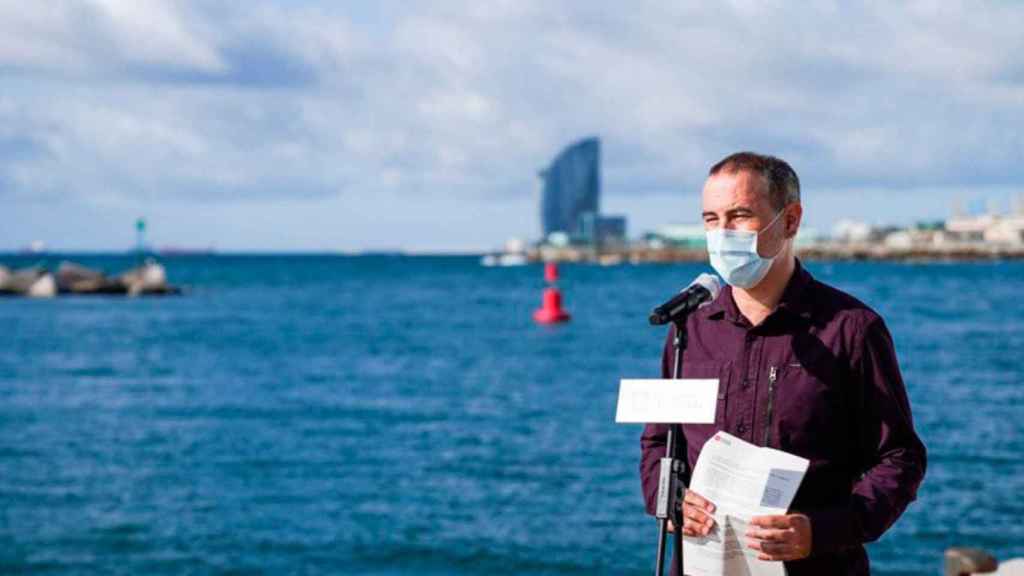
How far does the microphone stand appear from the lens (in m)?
3.71

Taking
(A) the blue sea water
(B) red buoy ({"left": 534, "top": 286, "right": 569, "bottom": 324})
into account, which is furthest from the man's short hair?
(B) red buoy ({"left": 534, "top": 286, "right": 569, "bottom": 324})

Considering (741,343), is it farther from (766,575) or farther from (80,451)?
(80,451)

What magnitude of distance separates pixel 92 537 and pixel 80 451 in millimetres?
6675

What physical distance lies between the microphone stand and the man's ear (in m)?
0.37

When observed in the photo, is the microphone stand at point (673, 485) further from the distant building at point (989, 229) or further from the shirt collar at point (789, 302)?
the distant building at point (989, 229)

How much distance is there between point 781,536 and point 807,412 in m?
0.33

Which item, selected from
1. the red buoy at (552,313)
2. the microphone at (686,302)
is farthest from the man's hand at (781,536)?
the red buoy at (552,313)

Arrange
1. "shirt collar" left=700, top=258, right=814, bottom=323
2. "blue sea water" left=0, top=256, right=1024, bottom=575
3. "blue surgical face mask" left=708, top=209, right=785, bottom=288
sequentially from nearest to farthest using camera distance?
"blue surgical face mask" left=708, top=209, right=785, bottom=288, "shirt collar" left=700, top=258, right=814, bottom=323, "blue sea water" left=0, top=256, right=1024, bottom=575

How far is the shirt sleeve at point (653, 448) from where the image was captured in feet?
12.7

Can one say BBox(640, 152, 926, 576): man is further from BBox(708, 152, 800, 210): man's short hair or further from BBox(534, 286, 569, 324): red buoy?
BBox(534, 286, 569, 324): red buoy

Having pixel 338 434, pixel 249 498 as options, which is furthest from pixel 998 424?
pixel 249 498

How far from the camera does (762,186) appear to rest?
377cm

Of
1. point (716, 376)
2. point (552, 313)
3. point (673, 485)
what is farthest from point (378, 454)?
point (552, 313)

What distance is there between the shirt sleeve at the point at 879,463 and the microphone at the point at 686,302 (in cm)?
40
